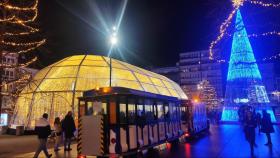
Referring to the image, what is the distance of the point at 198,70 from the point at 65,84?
88.1 metres

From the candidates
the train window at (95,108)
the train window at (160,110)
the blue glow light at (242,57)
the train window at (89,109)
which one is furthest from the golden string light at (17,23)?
the blue glow light at (242,57)

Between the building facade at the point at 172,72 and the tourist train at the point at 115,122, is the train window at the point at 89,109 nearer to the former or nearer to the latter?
the tourist train at the point at 115,122

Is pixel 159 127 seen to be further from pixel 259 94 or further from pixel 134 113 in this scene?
pixel 259 94

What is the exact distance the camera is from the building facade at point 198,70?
364 feet

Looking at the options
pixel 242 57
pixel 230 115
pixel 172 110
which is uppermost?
pixel 242 57

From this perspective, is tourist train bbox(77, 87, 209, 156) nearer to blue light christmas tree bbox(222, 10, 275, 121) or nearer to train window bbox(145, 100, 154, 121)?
train window bbox(145, 100, 154, 121)

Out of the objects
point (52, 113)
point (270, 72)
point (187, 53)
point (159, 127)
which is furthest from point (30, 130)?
point (187, 53)

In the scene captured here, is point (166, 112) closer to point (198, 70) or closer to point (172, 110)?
point (172, 110)

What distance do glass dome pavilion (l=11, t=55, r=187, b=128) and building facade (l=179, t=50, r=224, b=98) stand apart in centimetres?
7794

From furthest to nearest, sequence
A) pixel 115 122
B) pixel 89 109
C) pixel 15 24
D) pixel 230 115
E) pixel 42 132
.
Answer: pixel 230 115, pixel 15 24, pixel 42 132, pixel 89 109, pixel 115 122

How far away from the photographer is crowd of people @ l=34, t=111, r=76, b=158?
1402cm

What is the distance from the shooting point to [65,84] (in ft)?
102

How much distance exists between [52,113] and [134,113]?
18.0 meters

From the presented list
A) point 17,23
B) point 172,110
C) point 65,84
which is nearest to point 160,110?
point 172,110
